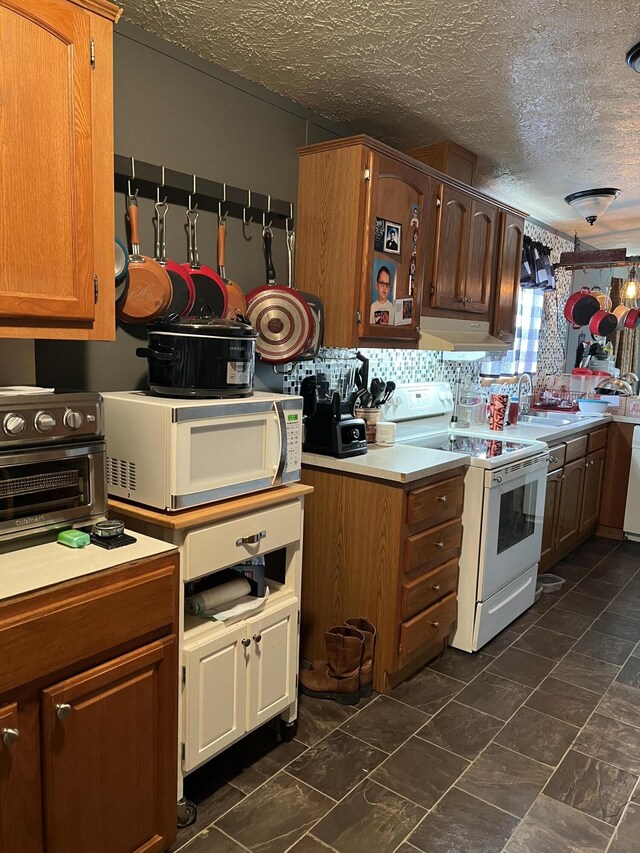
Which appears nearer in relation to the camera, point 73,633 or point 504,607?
point 73,633

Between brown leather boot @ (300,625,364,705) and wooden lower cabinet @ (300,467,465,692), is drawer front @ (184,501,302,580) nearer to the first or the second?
wooden lower cabinet @ (300,467,465,692)

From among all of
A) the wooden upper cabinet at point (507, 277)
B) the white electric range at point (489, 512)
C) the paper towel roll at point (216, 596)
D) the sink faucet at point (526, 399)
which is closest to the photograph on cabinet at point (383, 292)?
the white electric range at point (489, 512)

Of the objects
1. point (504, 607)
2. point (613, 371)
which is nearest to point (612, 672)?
point (504, 607)

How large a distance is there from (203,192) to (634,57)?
5.00 feet

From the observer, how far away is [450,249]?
10.1 feet

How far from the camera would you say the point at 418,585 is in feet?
8.33

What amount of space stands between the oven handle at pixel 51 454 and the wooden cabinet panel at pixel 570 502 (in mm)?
3133

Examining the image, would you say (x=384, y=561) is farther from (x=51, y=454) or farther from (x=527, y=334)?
(x=527, y=334)

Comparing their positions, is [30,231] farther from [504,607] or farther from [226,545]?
[504,607]

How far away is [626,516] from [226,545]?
3.79 meters

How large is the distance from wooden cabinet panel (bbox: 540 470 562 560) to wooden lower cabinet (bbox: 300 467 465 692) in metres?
1.20

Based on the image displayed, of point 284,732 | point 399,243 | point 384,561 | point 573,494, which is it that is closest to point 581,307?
point 573,494

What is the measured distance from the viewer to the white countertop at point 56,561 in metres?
1.29

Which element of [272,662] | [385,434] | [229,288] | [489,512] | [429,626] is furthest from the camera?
[385,434]
